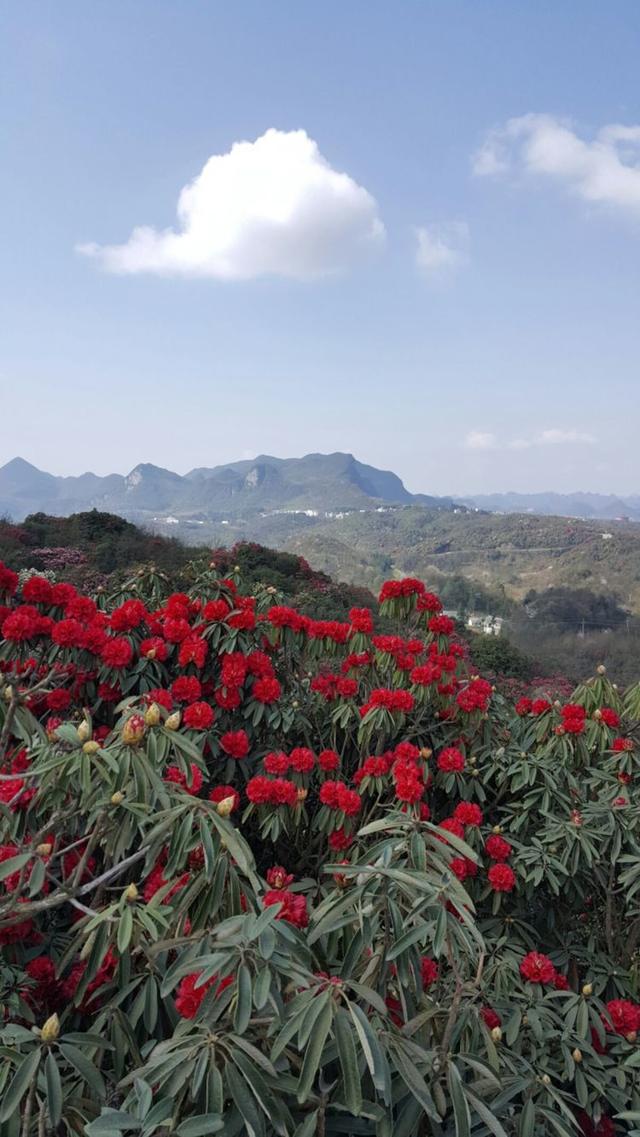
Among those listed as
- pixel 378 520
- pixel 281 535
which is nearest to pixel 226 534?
pixel 281 535

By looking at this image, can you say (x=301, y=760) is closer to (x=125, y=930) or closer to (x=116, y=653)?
(x=116, y=653)

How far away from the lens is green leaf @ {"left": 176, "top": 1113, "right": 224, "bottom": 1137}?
0.72 meters

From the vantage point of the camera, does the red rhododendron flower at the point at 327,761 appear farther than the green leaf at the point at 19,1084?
Yes

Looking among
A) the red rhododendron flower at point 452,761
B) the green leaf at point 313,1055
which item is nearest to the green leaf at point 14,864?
the green leaf at point 313,1055

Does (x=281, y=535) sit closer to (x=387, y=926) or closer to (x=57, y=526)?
(x=57, y=526)

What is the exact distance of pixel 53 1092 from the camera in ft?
2.87

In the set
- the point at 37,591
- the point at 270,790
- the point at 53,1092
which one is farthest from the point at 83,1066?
the point at 37,591

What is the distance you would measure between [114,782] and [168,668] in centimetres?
114

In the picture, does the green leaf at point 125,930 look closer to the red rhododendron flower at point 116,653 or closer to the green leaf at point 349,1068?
the green leaf at point 349,1068

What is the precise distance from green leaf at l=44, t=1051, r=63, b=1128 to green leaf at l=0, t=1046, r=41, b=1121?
2 cm

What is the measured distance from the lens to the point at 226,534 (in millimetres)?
113938

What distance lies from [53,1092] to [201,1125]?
0.94ft

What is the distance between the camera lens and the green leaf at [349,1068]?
2.57ft

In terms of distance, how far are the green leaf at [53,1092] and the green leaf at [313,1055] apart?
35cm
